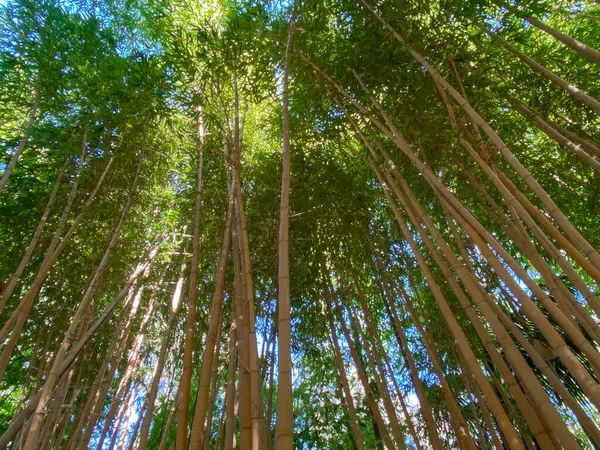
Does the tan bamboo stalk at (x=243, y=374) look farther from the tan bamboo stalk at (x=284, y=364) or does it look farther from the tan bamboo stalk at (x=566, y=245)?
the tan bamboo stalk at (x=566, y=245)

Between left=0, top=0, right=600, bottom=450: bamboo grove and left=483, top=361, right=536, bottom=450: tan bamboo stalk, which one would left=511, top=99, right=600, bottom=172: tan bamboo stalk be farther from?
left=483, top=361, right=536, bottom=450: tan bamboo stalk

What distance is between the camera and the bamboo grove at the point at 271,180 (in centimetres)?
284

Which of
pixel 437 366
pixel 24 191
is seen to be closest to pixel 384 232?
pixel 437 366

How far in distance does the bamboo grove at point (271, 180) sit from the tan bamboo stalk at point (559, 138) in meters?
0.02

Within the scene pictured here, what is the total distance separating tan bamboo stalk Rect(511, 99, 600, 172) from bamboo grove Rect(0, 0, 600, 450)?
2 cm

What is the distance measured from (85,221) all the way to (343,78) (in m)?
2.83

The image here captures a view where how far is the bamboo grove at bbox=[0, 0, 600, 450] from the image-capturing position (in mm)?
2842

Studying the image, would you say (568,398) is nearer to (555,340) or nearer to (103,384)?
(555,340)

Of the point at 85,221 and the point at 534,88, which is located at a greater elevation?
the point at 534,88

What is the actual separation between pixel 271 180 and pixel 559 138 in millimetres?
2609

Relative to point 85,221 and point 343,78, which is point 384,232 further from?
point 85,221

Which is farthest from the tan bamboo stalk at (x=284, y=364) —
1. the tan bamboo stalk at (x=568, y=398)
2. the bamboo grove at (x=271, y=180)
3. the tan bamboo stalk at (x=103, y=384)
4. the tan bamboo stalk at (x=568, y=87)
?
the tan bamboo stalk at (x=103, y=384)

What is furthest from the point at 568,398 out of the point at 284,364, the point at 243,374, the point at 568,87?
the point at 568,87

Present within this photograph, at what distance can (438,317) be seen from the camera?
14.7 ft
